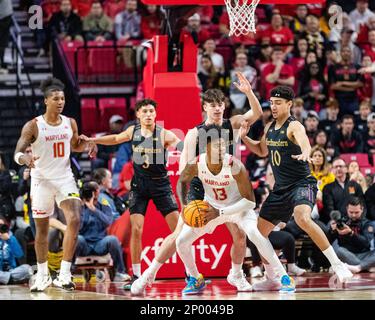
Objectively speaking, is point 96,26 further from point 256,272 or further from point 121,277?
point 256,272

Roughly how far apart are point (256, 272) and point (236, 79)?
466 centimetres

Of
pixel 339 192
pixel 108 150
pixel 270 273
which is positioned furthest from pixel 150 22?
pixel 270 273

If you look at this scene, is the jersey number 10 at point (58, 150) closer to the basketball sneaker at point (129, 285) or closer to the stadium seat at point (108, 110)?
the basketball sneaker at point (129, 285)

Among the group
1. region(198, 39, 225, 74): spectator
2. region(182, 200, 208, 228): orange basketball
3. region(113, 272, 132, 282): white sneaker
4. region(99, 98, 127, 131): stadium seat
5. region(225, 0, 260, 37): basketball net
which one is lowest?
region(113, 272, 132, 282): white sneaker

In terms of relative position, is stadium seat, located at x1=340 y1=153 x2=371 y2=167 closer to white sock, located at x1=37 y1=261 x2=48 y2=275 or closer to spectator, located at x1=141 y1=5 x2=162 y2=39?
spectator, located at x1=141 y1=5 x2=162 y2=39


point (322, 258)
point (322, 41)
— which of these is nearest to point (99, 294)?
point (322, 258)

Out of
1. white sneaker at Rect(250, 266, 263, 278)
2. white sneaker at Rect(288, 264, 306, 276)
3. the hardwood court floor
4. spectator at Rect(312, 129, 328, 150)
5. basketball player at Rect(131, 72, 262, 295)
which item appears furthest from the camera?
spectator at Rect(312, 129, 328, 150)

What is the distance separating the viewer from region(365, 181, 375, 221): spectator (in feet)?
49.3

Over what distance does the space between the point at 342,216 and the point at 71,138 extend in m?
3.92

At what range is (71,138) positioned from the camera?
1273 cm

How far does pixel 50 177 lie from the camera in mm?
12555

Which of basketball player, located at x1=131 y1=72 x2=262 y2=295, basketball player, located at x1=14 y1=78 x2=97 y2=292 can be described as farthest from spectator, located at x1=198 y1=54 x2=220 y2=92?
basketball player, located at x1=14 y1=78 x2=97 y2=292

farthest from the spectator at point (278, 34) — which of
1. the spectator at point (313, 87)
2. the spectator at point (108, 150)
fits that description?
the spectator at point (108, 150)

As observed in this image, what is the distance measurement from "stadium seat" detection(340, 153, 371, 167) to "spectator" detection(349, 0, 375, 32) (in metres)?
3.40
